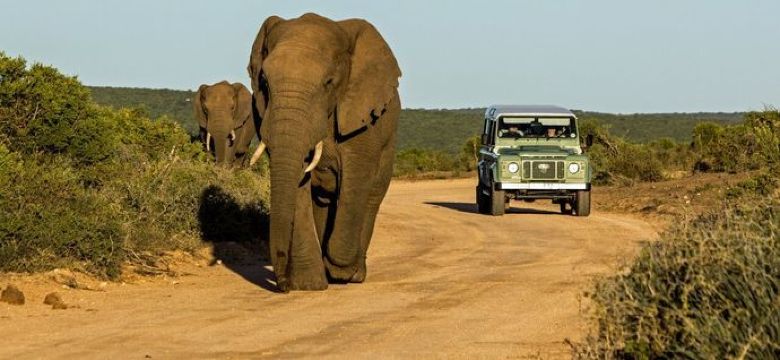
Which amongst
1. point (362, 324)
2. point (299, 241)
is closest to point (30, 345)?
point (362, 324)

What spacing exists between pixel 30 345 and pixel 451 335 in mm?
3258

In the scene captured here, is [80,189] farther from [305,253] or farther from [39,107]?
[305,253]

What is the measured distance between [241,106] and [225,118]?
27.2 inches

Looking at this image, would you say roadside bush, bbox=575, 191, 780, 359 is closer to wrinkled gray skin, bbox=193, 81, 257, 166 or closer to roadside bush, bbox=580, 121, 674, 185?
wrinkled gray skin, bbox=193, 81, 257, 166

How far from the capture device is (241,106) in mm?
36906

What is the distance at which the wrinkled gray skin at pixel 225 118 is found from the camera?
116 feet

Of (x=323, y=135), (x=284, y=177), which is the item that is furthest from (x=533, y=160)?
(x=284, y=177)

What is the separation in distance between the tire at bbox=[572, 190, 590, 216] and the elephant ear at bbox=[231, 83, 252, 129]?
429 inches

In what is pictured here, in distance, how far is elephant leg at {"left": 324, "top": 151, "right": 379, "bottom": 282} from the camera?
1513 centimetres

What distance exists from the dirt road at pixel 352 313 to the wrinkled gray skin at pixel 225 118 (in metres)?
15.2

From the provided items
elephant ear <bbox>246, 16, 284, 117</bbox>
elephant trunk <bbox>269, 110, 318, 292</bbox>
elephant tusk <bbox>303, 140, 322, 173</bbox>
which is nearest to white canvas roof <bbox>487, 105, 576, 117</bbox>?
elephant ear <bbox>246, 16, 284, 117</bbox>

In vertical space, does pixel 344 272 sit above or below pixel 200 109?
below

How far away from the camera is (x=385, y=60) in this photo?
618 inches

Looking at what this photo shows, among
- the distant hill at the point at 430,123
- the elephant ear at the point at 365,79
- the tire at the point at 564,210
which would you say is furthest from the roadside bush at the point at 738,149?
the distant hill at the point at 430,123
